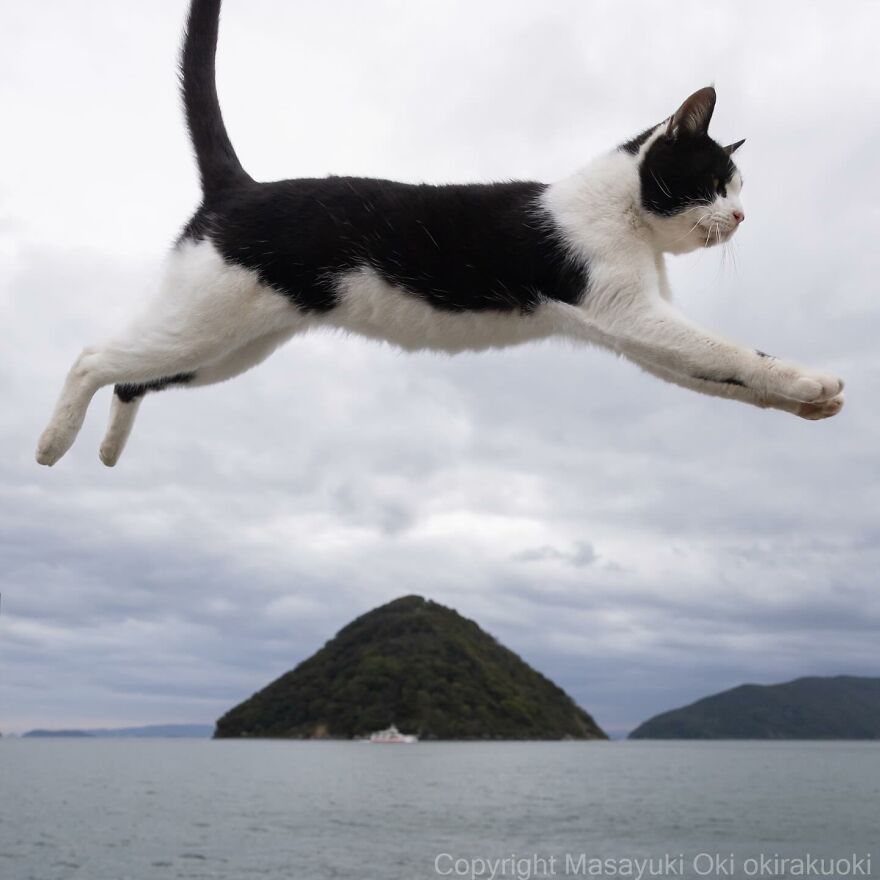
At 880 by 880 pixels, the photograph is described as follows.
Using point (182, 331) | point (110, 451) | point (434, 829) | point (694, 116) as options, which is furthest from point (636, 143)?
point (434, 829)

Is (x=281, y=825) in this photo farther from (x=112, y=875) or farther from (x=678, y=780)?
(x=678, y=780)

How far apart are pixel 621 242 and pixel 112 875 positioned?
8267 cm

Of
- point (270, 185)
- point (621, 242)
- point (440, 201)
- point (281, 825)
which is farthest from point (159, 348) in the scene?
point (281, 825)

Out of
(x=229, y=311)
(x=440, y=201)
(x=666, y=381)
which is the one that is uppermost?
(x=440, y=201)

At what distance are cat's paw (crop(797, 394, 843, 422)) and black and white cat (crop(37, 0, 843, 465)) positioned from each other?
0.52 ft

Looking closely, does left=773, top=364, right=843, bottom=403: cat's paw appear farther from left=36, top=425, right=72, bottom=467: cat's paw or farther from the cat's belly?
left=36, top=425, right=72, bottom=467: cat's paw

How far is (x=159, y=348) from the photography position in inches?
180

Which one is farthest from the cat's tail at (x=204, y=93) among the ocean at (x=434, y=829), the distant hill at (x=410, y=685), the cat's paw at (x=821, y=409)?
the distant hill at (x=410, y=685)

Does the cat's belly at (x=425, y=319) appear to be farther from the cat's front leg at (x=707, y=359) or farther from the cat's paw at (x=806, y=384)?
the cat's paw at (x=806, y=384)

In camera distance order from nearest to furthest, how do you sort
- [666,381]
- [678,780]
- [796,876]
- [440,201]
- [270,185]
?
[666,381] → [440,201] → [270,185] → [796,876] → [678,780]

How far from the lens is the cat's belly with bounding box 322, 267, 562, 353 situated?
14.2 ft

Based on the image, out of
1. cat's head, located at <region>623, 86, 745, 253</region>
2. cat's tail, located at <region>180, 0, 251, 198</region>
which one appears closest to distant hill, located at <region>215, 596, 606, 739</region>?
cat's tail, located at <region>180, 0, 251, 198</region>

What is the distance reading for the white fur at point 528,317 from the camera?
4.05 meters

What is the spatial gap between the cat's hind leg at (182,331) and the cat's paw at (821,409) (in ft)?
7.17
